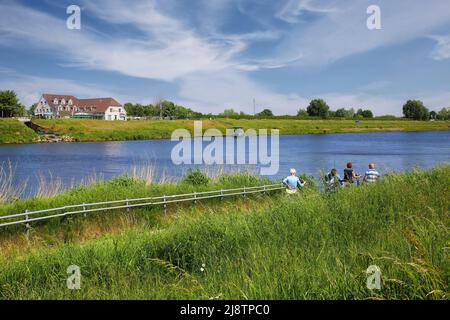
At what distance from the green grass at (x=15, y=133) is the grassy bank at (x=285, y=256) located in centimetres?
8366

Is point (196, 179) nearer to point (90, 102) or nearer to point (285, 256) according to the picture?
point (285, 256)

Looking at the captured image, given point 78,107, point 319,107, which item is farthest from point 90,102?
point 319,107

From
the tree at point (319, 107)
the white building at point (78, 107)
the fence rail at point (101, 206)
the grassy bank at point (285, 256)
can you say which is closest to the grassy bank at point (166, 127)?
the white building at point (78, 107)

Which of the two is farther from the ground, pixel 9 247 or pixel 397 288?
pixel 397 288

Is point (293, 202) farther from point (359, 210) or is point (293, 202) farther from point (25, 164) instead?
point (25, 164)

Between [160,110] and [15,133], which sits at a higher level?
[160,110]

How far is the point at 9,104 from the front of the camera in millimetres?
112375

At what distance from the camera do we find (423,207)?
29.7 feet

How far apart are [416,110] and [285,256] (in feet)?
625

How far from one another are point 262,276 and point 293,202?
16.4 feet

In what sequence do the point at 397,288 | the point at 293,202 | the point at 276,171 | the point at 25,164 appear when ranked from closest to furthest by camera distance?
the point at 397,288 < the point at 293,202 < the point at 276,171 < the point at 25,164
